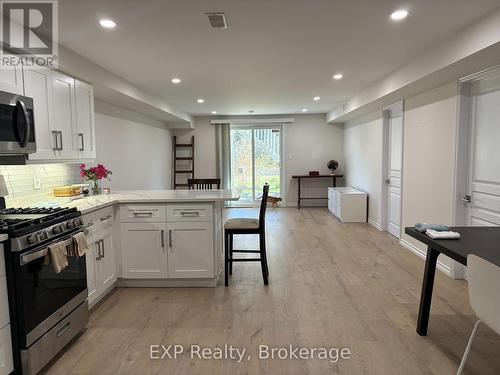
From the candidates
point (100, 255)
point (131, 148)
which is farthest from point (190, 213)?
point (131, 148)

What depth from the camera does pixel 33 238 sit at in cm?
202

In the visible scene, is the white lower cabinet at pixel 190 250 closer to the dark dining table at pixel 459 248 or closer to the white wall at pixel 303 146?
the dark dining table at pixel 459 248

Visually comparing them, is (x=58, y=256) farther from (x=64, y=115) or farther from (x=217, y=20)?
(x=217, y=20)

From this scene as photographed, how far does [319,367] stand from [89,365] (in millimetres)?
1480

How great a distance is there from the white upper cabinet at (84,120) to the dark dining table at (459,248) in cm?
313

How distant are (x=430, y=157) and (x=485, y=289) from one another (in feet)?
8.99

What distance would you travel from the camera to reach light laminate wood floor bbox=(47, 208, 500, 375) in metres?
2.18

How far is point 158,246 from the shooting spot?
3.37 meters

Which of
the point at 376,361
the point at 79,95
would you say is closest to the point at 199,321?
the point at 376,361

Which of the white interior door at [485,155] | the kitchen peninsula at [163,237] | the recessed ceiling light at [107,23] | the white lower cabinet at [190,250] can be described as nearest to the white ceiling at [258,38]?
→ the recessed ceiling light at [107,23]

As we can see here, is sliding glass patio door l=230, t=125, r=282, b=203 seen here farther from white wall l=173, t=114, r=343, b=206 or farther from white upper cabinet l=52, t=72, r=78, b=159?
white upper cabinet l=52, t=72, r=78, b=159

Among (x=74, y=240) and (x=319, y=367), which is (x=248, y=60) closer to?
(x=74, y=240)

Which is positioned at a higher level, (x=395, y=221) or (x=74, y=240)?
(x=74, y=240)

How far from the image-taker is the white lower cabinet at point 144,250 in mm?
3359
